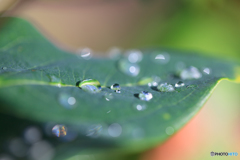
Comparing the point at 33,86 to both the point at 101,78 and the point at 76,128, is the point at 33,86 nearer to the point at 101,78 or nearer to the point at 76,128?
the point at 76,128

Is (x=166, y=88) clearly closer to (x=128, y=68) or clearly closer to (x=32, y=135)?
(x=128, y=68)

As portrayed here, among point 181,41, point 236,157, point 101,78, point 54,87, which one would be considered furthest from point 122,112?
point 181,41

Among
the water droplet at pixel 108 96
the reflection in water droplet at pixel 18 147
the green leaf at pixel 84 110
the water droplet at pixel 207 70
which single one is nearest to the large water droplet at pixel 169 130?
the green leaf at pixel 84 110

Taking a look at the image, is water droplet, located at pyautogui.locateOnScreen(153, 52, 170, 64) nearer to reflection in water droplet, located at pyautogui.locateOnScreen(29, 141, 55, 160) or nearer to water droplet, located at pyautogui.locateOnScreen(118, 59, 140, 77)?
water droplet, located at pyautogui.locateOnScreen(118, 59, 140, 77)

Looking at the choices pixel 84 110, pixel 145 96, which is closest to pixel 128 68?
pixel 145 96

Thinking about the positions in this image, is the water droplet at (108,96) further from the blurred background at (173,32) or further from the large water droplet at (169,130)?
the blurred background at (173,32)
